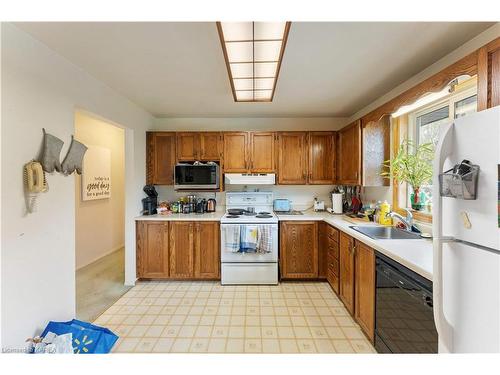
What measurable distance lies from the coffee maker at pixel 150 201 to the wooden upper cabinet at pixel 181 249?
50cm

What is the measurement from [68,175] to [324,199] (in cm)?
333

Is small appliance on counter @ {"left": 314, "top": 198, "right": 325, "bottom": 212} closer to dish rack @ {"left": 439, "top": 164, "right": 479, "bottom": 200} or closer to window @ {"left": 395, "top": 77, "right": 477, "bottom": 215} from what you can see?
window @ {"left": 395, "top": 77, "right": 477, "bottom": 215}

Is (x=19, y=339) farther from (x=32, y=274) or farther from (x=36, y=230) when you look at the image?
(x=36, y=230)

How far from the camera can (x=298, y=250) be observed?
115 inches

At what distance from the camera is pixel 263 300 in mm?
2523

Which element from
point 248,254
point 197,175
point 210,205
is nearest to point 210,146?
point 197,175

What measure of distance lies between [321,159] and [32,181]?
127 inches

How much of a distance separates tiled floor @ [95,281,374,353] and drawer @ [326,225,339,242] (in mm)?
702

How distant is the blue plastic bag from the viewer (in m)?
1.52

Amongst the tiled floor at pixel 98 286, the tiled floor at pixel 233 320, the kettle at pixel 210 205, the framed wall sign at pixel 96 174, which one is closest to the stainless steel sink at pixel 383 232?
the tiled floor at pixel 233 320

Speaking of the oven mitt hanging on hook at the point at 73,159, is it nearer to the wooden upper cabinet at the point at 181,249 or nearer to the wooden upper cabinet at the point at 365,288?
the wooden upper cabinet at the point at 181,249

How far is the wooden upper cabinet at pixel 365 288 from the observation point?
5.75ft

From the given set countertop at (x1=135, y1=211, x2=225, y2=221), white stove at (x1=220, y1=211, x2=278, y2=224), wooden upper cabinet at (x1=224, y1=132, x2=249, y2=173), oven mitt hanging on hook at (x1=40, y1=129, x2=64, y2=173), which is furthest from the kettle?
oven mitt hanging on hook at (x1=40, y1=129, x2=64, y2=173)
